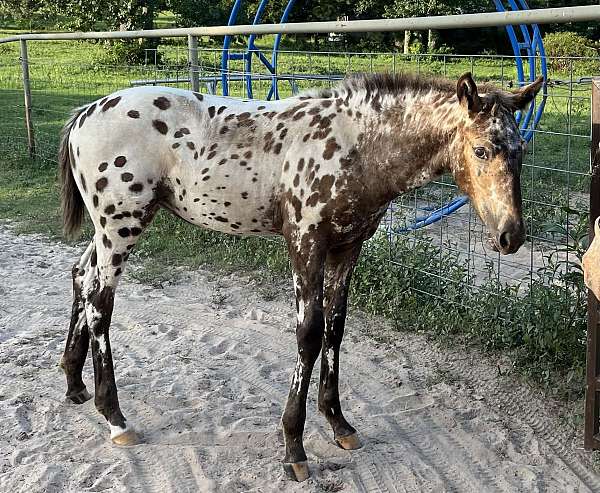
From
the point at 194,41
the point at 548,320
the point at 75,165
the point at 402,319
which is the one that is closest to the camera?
the point at 75,165

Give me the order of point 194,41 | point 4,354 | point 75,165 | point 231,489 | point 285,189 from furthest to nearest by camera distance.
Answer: point 194,41, point 4,354, point 75,165, point 285,189, point 231,489

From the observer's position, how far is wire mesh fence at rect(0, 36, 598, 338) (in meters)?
4.61

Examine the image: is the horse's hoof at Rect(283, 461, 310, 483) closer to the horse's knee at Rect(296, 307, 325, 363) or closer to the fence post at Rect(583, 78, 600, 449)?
the horse's knee at Rect(296, 307, 325, 363)

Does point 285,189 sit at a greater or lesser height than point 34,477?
greater

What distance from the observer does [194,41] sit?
6629 millimetres

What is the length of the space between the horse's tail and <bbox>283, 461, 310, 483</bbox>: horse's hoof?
1.85 m

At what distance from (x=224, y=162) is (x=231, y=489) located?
1517 millimetres

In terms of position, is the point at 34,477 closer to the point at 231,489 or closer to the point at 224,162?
the point at 231,489

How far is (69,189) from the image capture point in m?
4.08

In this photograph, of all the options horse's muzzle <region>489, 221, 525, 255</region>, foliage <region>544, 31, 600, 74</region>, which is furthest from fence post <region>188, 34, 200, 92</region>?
foliage <region>544, 31, 600, 74</region>

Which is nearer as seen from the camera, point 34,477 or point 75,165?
point 34,477

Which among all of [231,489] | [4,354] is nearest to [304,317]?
[231,489]

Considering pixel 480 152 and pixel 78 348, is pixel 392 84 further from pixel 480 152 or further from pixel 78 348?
pixel 78 348

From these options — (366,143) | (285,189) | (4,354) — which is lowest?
(4,354)
